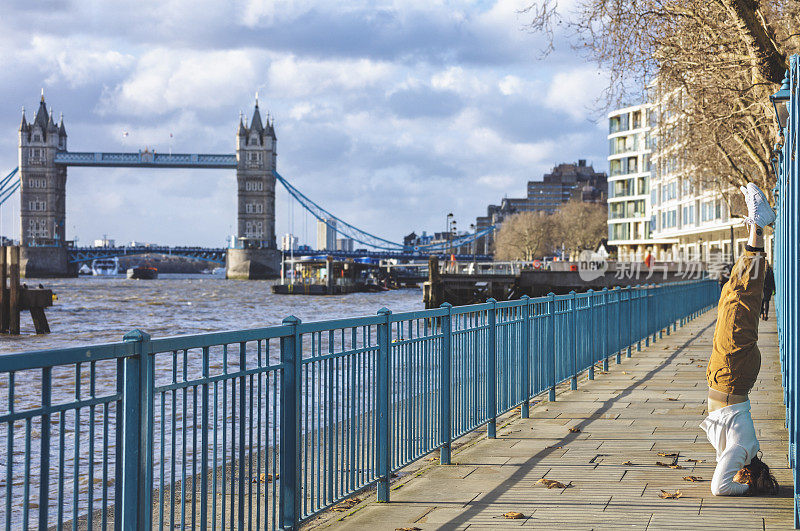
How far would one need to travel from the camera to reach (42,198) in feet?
531

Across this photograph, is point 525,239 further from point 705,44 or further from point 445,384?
point 445,384

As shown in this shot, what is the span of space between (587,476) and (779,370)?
28.0ft

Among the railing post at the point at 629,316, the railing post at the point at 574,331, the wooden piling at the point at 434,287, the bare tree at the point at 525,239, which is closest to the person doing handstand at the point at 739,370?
the railing post at the point at 574,331

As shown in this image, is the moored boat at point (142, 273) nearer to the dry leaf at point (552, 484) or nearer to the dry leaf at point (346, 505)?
the dry leaf at point (346, 505)

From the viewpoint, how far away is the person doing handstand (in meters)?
5.97

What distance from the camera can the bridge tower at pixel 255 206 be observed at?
15125cm

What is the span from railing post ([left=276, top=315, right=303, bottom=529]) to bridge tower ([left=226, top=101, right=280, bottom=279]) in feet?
480

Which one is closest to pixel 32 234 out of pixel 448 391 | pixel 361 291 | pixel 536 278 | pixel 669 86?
pixel 361 291

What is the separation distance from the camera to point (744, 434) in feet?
20.0

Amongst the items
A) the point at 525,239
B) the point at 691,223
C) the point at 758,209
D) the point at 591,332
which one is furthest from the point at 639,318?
the point at 525,239

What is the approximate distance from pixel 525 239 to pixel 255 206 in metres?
57.7

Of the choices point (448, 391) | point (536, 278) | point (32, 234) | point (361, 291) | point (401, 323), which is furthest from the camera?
point (32, 234)

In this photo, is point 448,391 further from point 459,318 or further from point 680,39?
point 680,39

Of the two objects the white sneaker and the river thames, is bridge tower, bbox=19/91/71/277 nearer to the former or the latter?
the river thames
